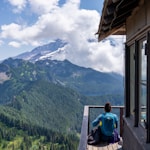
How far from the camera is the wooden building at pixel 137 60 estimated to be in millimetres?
3896

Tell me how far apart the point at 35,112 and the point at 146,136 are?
195m

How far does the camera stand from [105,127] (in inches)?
263

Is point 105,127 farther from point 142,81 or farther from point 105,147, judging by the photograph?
point 142,81

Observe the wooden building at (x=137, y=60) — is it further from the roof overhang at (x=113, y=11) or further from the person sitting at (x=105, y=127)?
the person sitting at (x=105, y=127)

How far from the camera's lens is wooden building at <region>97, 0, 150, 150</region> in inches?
153

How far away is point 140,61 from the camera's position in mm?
4629

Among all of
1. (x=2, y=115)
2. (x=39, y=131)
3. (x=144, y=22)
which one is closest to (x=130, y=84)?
(x=144, y=22)

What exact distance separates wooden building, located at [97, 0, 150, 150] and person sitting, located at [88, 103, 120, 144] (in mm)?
836

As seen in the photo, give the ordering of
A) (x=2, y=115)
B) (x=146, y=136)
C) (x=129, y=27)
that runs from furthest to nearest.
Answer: (x=2, y=115) < (x=129, y=27) < (x=146, y=136)

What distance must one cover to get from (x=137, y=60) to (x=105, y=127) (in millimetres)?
2333

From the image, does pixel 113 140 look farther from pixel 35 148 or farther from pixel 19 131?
pixel 19 131

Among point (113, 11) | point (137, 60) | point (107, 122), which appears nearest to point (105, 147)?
point (107, 122)

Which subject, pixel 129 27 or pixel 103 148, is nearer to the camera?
pixel 129 27

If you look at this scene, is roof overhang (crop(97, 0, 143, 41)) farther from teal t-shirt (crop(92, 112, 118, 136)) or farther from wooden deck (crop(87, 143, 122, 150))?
wooden deck (crop(87, 143, 122, 150))
